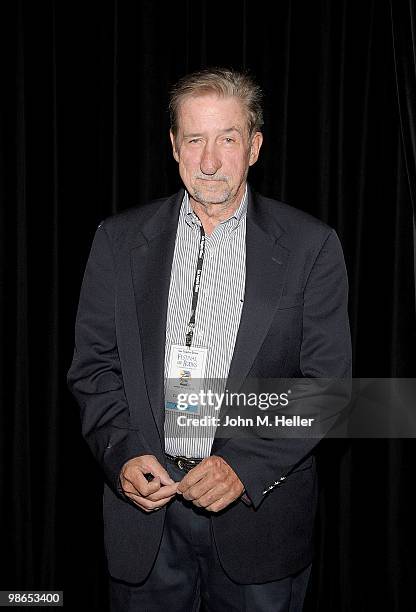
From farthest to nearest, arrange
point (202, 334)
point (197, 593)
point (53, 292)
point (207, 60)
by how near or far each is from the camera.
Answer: point (53, 292), point (207, 60), point (197, 593), point (202, 334)

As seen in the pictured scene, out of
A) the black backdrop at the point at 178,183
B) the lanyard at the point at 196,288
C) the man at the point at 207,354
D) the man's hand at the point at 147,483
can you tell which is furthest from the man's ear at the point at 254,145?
the man's hand at the point at 147,483

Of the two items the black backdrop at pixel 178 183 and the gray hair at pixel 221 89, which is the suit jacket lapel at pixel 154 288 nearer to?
the gray hair at pixel 221 89

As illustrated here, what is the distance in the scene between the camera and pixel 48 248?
259 cm

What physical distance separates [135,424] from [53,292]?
1.05 m

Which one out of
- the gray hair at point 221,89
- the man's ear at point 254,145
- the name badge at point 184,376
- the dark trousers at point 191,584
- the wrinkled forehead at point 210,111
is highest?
the gray hair at point 221,89

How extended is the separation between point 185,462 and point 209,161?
740 millimetres

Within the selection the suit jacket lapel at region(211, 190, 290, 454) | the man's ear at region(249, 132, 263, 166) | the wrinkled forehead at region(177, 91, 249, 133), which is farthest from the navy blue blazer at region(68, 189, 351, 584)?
the wrinkled forehead at region(177, 91, 249, 133)

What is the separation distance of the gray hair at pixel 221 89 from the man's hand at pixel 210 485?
832mm

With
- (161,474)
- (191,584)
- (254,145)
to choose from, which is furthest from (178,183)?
(191,584)

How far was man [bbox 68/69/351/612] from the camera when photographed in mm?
1646

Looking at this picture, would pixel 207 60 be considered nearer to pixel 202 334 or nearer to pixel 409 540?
pixel 202 334

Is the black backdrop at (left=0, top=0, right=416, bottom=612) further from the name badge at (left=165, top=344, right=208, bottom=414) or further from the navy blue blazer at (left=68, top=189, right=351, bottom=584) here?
the name badge at (left=165, top=344, right=208, bottom=414)

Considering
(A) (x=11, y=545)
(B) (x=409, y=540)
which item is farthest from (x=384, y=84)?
(A) (x=11, y=545)

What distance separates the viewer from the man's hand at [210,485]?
155 cm
